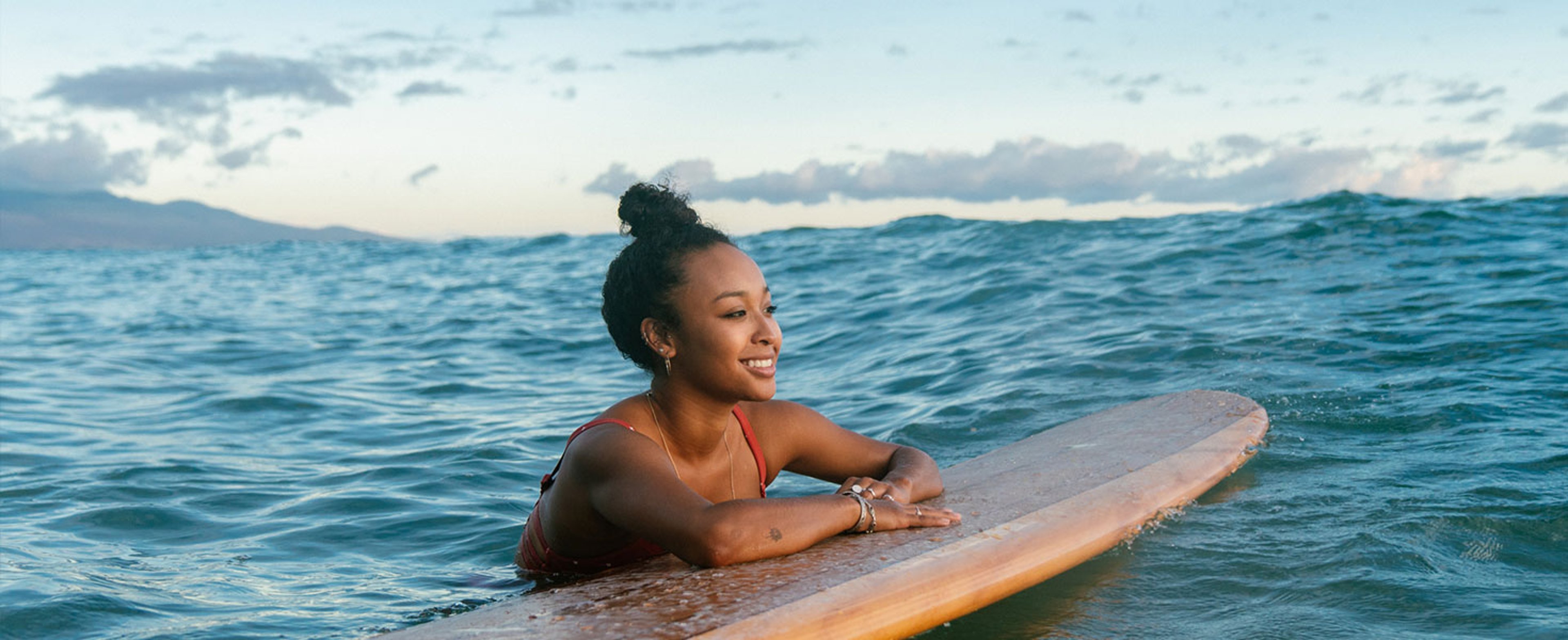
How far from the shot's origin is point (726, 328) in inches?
117

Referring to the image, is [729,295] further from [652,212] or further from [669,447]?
[669,447]

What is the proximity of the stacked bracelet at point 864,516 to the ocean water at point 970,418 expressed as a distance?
1.21 feet

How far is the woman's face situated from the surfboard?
476 millimetres

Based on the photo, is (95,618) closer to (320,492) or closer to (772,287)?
(320,492)

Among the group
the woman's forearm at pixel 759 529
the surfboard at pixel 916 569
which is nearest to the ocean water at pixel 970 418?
the surfboard at pixel 916 569

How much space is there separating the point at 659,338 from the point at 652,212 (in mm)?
330

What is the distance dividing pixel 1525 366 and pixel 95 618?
6645 mm

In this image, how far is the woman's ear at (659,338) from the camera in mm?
3031

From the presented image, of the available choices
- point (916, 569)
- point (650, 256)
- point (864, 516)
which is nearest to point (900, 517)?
point (864, 516)

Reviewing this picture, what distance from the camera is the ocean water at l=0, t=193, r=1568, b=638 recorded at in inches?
137

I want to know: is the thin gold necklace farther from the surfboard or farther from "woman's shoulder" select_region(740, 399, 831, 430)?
the surfboard

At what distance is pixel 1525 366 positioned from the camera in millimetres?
6148

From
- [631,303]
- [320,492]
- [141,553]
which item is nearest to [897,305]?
[320,492]

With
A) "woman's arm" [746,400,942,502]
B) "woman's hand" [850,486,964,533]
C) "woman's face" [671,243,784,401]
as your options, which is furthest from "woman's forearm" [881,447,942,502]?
"woman's face" [671,243,784,401]
